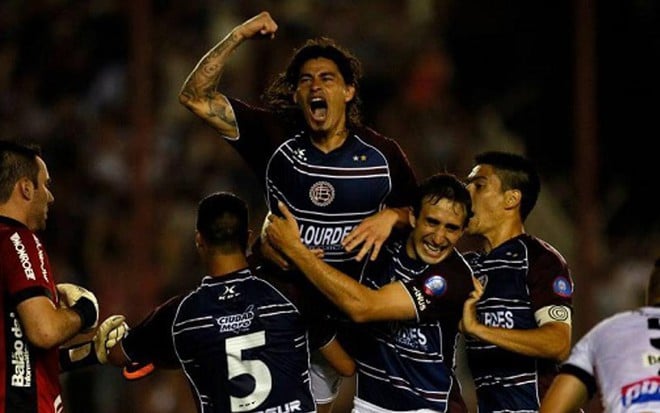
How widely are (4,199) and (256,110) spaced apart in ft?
4.08

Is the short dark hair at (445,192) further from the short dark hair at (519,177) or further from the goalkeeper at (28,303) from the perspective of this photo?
the goalkeeper at (28,303)

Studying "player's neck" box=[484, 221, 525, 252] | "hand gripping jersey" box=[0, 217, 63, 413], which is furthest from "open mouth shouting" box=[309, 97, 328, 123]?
"hand gripping jersey" box=[0, 217, 63, 413]

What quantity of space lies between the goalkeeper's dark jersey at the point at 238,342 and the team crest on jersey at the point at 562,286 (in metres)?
1.13

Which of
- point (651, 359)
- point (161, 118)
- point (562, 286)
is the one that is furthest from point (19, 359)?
point (161, 118)

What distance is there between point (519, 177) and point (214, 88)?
144 cm

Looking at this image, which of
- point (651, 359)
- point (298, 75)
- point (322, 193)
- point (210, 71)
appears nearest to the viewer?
point (651, 359)

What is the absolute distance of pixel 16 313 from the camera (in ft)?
21.6

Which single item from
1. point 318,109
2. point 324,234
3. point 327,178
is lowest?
point 324,234

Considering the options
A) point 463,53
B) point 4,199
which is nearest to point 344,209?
point 4,199

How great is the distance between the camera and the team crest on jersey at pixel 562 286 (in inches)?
272

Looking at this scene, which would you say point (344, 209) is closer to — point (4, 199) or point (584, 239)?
point (4, 199)

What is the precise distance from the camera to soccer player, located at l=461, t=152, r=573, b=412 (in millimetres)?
6746

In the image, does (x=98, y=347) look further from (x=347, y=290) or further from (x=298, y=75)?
(x=298, y=75)

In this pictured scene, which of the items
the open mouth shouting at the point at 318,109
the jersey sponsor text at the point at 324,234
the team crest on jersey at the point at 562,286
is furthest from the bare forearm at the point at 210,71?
the team crest on jersey at the point at 562,286
